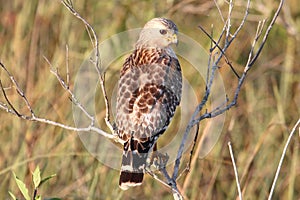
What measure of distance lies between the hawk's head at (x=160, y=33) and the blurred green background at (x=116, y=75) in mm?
1069

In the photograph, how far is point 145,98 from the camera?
4668 mm

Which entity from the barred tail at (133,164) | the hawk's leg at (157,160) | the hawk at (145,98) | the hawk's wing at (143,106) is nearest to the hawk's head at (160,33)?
the hawk at (145,98)

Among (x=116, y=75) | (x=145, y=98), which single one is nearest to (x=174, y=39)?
(x=145, y=98)

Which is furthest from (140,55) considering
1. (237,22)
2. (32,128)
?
(237,22)

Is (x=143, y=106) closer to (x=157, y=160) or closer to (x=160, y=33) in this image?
(x=157, y=160)

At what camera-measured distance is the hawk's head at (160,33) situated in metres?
5.18

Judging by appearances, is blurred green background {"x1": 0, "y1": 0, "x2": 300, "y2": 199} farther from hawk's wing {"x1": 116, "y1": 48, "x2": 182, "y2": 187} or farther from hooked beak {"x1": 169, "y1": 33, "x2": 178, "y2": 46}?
hooked beak {"x1": 169, "y1": 33, "x2": 178, "y2": 46}

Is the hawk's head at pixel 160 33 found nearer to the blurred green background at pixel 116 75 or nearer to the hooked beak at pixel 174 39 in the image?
Answer: the hooked beak at pixel 174 39

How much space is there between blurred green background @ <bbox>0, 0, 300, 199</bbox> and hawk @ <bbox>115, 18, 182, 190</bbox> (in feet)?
2.94

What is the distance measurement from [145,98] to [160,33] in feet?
2.48

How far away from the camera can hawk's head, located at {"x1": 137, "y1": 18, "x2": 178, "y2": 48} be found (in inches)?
204

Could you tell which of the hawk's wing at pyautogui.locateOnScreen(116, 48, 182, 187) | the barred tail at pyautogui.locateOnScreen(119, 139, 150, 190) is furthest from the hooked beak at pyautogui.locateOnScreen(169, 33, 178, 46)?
the barred tail at pyautogui.locateOnScreen(119, 139, 150, 190)

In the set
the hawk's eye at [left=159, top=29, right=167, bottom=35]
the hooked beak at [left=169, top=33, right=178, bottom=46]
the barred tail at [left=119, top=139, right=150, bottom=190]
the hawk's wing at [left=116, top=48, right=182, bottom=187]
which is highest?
the hawk's eye at [left=159, top=29, right=167, bottom=35]

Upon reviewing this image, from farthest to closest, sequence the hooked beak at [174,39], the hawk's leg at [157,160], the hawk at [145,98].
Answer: the hooked beak at [174,39] < the hawk at [145,98] < the hawk's leg at [157,160]
